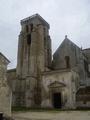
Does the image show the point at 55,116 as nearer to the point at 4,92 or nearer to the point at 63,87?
the point at 4,92

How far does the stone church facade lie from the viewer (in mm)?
32438

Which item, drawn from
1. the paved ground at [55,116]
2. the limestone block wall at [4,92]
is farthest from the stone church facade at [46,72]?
the limestone block wall at [4,92]

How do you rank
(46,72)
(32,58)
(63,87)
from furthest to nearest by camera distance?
(32,58) → (46,72) → (63,87)

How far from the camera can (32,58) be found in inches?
1527

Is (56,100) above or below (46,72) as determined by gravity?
below

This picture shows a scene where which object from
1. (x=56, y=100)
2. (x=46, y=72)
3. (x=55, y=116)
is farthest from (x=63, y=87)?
(x=55, y=116)

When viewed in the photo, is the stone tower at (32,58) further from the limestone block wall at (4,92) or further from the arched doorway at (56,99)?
the limestone block wall at (4,92)

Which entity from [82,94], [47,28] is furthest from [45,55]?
[82,94]

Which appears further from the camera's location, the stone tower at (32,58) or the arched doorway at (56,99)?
the stone tower at (32,58)

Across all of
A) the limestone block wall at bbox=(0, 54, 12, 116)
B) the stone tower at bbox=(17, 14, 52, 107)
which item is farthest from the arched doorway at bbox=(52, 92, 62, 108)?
the limestone block wall at bbox=(0, 54, 12, 116)

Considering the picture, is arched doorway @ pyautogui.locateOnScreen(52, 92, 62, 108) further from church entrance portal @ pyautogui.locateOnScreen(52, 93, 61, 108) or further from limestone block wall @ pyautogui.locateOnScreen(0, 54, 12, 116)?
limestone block wall @ pyautogui.locateOnScreen(0, 54, 12, 116)

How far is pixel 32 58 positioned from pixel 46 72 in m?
4.85

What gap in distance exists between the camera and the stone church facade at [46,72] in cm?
3244

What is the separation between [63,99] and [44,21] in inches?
686
